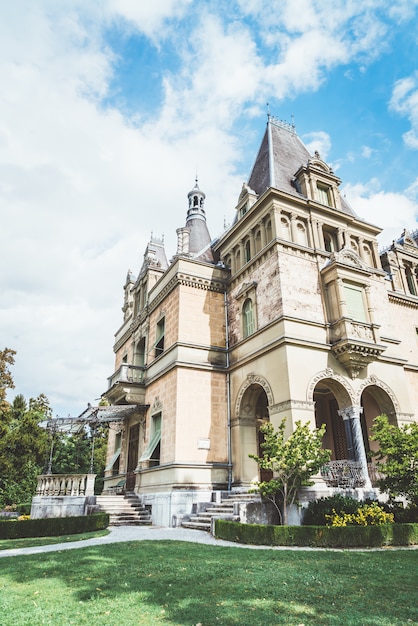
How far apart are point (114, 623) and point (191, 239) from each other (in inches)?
962

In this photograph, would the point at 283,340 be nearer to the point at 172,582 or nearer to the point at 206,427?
the point at 206,427

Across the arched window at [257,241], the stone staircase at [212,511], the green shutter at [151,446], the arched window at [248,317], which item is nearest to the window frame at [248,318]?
the arched window at [248,317]

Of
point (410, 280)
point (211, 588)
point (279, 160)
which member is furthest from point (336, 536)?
point (279, 160)

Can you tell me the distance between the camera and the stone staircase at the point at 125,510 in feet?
59.6

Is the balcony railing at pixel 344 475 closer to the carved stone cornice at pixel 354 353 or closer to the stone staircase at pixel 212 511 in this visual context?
the stone staircase at pixel 212 511

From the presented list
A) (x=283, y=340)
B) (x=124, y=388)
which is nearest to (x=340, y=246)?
(x=283, y=340)

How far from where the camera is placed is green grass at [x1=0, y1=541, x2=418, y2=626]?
17.1 feet

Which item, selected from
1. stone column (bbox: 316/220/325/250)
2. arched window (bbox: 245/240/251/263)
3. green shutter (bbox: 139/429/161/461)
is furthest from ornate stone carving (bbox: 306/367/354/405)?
green shutter (bbox: 139/429/161/461)

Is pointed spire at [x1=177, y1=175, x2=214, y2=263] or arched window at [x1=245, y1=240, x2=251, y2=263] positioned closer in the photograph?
arched window at [x1=245, y1=240, x2=251, y2=263]

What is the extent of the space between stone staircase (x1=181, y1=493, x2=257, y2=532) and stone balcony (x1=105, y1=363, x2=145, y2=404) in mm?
8033

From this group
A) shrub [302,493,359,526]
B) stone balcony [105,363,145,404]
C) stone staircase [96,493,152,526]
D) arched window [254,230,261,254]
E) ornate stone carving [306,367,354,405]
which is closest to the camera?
shrub [302,493,359,526]

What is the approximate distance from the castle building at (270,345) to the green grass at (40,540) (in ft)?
14.3

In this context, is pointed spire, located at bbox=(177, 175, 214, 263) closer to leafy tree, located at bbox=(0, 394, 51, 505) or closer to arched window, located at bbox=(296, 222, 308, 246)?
arched window, located at bbox=(296, 222, 308, 246)

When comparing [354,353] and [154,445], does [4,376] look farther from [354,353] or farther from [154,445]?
[354,353]
